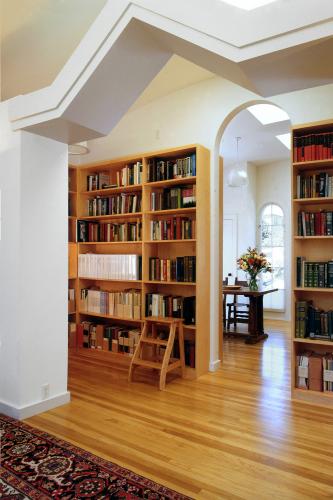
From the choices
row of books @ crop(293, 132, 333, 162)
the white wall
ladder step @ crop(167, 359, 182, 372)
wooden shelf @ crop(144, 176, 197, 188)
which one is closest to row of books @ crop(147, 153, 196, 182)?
wooden shelf @ crop(144, 176, 197, 188)

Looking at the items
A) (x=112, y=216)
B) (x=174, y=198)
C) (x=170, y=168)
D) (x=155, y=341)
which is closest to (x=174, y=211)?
(x=174, y=198)

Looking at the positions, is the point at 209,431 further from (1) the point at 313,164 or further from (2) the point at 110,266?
(2) the point at 110,266

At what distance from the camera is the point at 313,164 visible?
3561mm

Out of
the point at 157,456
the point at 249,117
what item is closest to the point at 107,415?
the point at 157,456

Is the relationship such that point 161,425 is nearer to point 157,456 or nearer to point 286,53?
point 157,456

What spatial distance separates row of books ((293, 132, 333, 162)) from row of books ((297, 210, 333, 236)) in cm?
51

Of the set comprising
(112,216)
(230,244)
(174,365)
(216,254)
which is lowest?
(174,365)

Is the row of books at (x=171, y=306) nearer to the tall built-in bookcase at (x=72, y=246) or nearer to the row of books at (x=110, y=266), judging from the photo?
the row of books at (x=110, y=266)

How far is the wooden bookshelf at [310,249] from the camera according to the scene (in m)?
3.48

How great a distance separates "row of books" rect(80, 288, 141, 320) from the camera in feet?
15.4

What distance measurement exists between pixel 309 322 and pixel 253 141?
13.8ft

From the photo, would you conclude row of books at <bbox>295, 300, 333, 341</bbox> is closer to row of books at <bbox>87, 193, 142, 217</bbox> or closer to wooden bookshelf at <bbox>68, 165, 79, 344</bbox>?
row of books at <bbox>87, 193, 142, 217</bbox>

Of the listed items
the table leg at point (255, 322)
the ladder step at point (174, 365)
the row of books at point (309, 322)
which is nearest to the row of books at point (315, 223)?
the row of books at point (309, 322)

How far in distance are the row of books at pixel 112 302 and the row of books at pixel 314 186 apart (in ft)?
7.27
